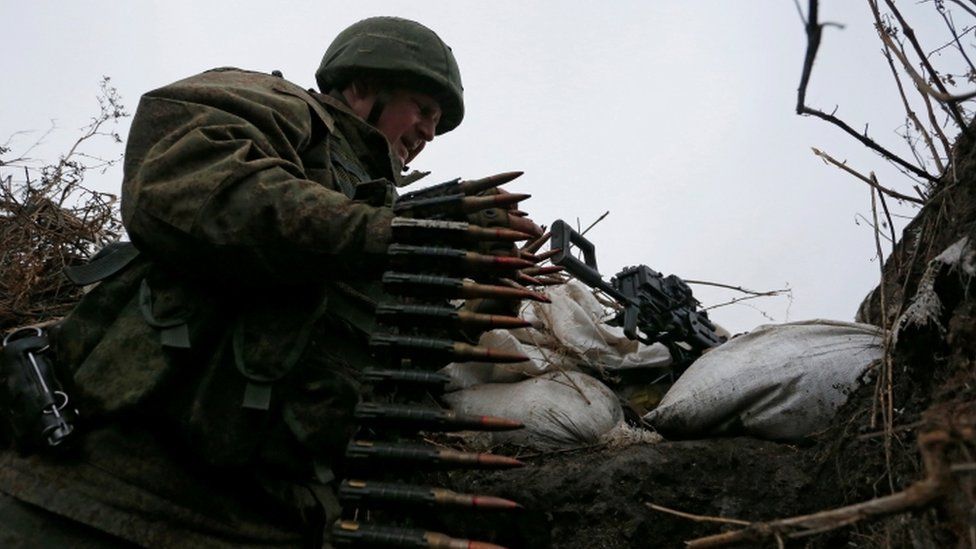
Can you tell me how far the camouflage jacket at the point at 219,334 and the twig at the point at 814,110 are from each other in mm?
1223

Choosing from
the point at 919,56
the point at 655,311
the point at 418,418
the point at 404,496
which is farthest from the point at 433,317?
the point at 655,311

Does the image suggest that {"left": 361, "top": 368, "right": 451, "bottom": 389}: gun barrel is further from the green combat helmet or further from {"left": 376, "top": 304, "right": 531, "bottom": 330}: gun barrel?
the green combat helmet

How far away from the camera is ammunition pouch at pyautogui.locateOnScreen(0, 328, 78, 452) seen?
2.97 m

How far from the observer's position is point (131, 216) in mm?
2885

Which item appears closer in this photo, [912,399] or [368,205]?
[368,205]

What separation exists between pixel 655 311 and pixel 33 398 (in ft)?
11.2

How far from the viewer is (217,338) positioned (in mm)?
3137

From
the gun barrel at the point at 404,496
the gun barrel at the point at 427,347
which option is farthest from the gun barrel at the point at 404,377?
the gun barrel at the point at 404,496

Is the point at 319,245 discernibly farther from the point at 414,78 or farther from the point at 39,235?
the point at 39,235

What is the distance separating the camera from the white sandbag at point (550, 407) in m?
4.66

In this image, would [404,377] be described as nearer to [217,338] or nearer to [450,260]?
[450,260]

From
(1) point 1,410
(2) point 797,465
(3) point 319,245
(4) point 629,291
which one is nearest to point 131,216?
(3) point 319,245

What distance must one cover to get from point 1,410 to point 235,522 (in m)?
0.81

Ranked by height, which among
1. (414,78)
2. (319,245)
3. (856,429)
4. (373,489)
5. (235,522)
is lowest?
(235,522)
